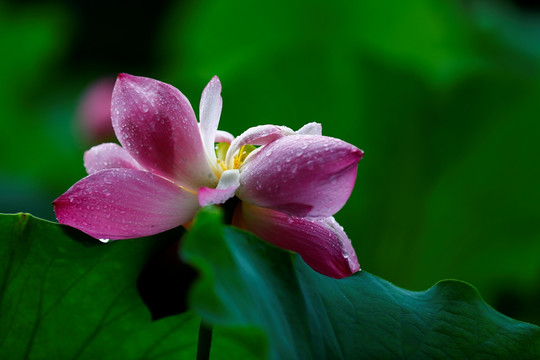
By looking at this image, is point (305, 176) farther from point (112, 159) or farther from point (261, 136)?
point (112, 159)

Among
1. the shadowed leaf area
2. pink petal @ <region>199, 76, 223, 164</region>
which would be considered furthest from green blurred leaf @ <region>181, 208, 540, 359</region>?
pink petal @ <region>199, 76, 223, 164</region>

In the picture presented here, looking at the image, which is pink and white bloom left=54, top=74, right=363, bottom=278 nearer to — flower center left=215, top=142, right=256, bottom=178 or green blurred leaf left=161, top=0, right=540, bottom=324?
flower center left=215, top=142, right=256, bottom=178

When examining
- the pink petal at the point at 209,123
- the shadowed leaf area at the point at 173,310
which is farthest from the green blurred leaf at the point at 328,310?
the pink petal at the point at 209,123

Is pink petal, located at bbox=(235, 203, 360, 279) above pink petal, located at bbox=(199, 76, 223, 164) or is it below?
below

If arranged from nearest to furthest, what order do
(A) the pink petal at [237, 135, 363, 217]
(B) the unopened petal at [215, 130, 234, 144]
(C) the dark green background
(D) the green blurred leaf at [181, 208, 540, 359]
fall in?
(D) the green blurred leaf at [181, 208, 540, 359]
(A) the pink petal at [237, 135, 363, 217]
(B) the unopened petal at [215, 130, 234, 144]
(C) the dark green background

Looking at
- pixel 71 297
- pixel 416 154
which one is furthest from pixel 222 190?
pixel 416 154

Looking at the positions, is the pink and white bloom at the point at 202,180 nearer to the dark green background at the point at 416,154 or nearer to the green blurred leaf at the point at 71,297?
the green blurred leaf at the point at 71,297
